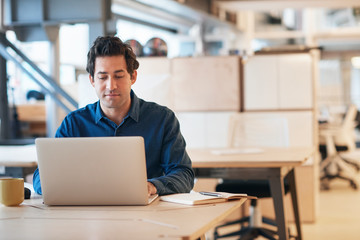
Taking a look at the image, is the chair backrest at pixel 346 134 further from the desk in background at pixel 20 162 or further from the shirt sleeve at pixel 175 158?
the shirt sleeve at pixel 175 158

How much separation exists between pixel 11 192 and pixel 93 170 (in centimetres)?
32

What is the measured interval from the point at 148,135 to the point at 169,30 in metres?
10.3

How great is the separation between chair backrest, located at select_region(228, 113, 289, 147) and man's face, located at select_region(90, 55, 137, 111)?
225 centimetres

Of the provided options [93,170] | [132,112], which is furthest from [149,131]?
[93,170]

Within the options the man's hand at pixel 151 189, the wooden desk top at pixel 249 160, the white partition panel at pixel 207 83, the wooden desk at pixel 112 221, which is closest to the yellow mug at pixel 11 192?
the wooden desk at pixel 112 221

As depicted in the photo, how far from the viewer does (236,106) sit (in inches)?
208

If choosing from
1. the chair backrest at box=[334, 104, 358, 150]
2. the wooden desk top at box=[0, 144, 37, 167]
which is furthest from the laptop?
the chair backrest at box=[334, 104, 358, 150]

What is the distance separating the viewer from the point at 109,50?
208 centimetres

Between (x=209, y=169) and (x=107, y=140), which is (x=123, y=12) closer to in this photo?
(x=209, y=169)

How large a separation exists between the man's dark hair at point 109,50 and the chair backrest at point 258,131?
2217mm

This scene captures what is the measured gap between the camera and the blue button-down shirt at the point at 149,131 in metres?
2.17

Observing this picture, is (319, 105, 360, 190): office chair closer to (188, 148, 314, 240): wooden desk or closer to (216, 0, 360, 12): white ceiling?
(216, 0, 360, 12): white ceiling

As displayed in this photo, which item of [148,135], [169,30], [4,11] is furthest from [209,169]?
[169,30]

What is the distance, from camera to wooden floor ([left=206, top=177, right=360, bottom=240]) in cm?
473
